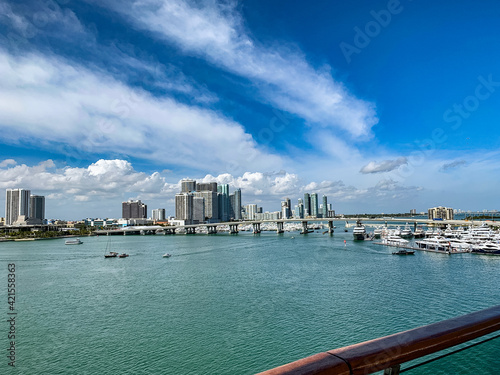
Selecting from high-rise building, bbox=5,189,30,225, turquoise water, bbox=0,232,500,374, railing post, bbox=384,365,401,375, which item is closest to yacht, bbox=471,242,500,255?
turquoise water, bbox=0,232,500,374

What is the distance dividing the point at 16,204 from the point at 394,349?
19680 cm

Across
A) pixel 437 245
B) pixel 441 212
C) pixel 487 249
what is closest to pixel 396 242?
pixel 437 245

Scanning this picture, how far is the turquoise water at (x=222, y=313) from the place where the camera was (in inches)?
477

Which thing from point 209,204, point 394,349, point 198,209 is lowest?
point 394,349

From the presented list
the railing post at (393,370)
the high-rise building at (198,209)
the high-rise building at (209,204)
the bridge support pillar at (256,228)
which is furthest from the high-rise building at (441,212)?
the railing post at (393,370)

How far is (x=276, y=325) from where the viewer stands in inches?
596

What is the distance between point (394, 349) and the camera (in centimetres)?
164

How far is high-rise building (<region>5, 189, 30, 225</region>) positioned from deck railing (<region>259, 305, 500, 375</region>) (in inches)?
7558

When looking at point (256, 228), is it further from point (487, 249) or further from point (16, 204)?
point (16, 204)

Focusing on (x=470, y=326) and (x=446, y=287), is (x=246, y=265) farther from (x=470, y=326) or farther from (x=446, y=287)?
(x=470, y=326)

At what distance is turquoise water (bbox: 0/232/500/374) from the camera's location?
39.7ft

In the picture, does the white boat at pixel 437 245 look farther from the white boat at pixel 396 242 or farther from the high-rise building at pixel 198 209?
the high-rise building at pixel 198 209

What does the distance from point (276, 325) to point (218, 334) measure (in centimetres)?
280

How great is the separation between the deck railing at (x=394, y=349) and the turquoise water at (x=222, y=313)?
1.61 feet
